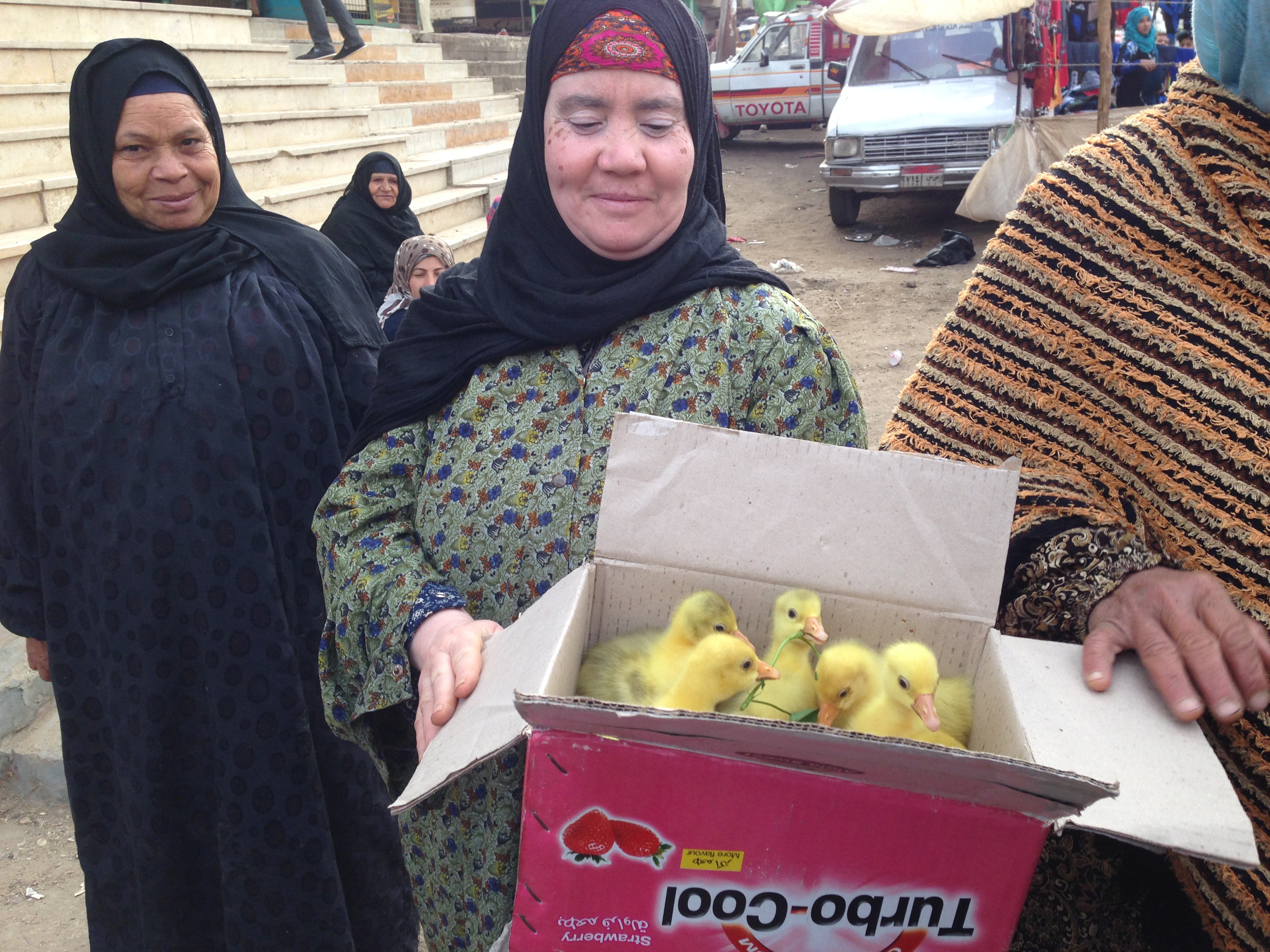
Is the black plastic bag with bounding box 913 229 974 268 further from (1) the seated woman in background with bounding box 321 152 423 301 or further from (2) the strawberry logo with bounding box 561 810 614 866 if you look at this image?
(2) the strawberry logo with bounding box 561 810 614 866

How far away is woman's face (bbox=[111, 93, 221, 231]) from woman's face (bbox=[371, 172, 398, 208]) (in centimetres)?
385

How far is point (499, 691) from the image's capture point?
1.14 m

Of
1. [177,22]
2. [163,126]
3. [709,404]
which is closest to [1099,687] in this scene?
[709,404]

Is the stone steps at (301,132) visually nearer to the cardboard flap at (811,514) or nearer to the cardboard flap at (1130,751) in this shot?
the cardboard flap at (811,514)

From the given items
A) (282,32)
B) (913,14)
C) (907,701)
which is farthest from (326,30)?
(907,701)

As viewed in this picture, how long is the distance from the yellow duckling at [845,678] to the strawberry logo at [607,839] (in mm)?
374

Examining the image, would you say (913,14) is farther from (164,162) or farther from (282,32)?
(164,162)

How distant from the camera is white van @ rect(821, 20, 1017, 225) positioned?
1112cm

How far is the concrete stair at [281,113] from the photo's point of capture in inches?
234

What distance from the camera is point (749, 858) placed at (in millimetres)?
965

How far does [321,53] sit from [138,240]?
389 inches

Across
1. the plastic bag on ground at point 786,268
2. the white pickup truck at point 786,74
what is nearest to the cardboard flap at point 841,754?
the plastic bag on ground at point 786,268

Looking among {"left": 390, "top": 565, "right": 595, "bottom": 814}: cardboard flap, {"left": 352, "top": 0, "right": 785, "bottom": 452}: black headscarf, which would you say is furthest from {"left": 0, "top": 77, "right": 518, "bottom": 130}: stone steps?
{"left": 390, "top": 565, "right": 595, "bottom": 814}: cardboard flap

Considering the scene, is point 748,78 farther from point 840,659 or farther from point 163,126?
point 840,659
